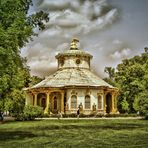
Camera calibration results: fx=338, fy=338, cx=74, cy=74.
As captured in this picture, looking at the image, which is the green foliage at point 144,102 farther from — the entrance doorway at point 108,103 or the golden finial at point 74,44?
the golden finial at point 74,44

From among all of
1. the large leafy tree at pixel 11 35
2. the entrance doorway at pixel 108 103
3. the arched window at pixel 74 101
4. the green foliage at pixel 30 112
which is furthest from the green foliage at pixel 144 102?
the large leafy tree at pixel 11 35

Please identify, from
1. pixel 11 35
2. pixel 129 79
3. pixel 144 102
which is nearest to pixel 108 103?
pixel 129 79

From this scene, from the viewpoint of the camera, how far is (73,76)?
2167 inches

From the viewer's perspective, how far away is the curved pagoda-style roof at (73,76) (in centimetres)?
5269

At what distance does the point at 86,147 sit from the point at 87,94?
37.9 meters

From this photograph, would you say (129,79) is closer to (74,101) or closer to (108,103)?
(108,103)

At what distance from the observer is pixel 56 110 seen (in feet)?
176

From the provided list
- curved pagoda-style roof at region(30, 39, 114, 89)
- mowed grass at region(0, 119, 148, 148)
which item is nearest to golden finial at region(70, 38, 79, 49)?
curved pagoda-style roof at region(30, 39, 114, 89)

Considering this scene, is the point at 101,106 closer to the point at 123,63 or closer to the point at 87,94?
the point at 87,94

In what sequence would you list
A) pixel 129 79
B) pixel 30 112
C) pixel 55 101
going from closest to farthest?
pixel 30 112
pixel 55 101
pixel 129 79

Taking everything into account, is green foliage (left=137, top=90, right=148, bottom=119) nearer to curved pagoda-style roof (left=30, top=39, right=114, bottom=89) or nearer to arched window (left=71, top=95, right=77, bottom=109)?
curved pagoda-style roof (left=30, top=39, right=114, bottom=89)

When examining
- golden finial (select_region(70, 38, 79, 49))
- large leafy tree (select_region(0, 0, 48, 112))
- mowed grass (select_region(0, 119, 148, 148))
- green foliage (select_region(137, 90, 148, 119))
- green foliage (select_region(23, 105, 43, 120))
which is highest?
golden finial (select_region(70, 38, 79, 49))

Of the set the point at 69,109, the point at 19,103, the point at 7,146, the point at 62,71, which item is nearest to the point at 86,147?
the point at 7,146

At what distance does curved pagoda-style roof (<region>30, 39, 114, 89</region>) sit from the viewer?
5269cm
